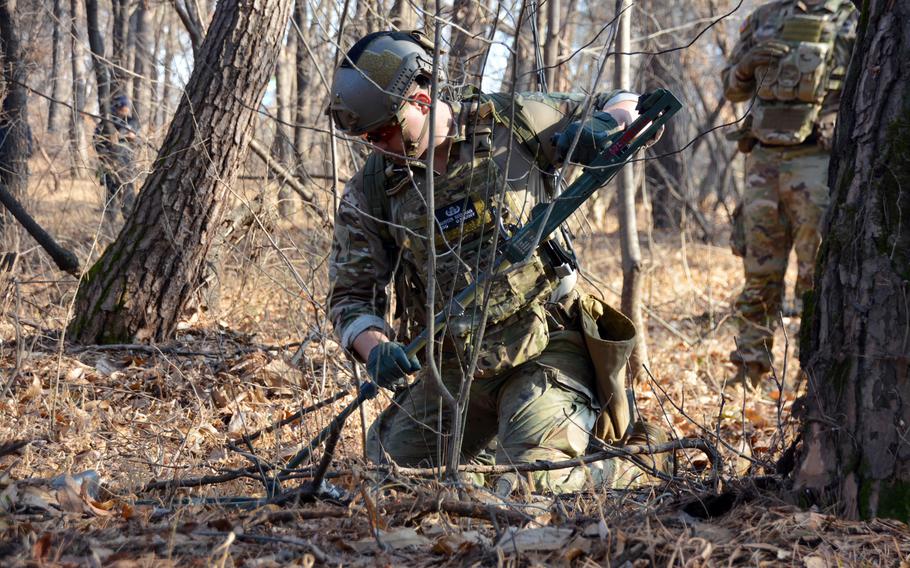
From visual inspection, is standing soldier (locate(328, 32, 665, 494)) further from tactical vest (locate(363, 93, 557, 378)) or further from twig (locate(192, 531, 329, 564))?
twig (locate(192, 531, 329, 564))

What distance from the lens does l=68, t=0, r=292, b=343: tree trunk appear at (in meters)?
4.95

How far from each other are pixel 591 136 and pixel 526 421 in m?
1.04

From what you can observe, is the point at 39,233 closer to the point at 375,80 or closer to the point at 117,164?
the point at 117,164

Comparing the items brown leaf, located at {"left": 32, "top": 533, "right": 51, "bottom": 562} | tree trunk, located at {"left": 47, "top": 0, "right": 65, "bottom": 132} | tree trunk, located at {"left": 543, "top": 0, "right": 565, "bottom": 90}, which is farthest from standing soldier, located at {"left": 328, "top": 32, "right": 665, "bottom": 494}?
tree trunk, located at {"left": 47, "top": 0, "right": 65, "bottom": 132}

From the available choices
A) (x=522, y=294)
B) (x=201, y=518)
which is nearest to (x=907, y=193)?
(x=522, y=294)

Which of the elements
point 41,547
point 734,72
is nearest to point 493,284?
point 41,547

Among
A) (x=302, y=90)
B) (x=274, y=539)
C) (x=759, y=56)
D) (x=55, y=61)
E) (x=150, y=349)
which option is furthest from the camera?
(x=302, y=90)

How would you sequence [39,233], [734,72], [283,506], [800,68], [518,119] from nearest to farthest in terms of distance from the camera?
[283,506]
[518,119]
[39,233]
[800,68]
[734,72]

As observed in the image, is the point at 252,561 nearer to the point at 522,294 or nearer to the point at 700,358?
the point at 522,294

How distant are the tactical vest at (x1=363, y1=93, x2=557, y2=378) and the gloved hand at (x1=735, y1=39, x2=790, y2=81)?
3.00 meters

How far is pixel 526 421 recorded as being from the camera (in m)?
3.23

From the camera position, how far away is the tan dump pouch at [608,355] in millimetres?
3342

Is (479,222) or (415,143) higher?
(415,143)

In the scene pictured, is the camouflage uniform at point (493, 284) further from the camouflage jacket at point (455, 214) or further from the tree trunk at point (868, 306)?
the tree trunk at point (868, 306)
